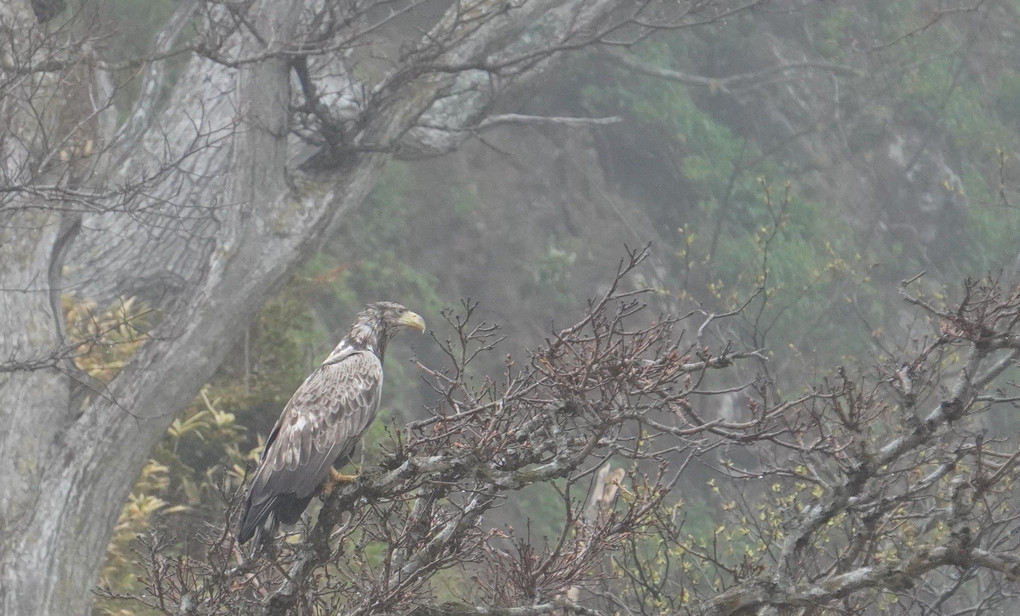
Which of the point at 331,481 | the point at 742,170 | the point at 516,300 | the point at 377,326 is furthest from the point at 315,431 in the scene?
the point at 742,170

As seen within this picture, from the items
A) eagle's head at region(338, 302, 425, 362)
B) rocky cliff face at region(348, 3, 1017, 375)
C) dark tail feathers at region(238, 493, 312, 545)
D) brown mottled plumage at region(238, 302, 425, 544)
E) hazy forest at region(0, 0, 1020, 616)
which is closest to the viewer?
hazy forest at region(0, 0, 1020, 616)

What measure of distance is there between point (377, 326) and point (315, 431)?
109 centimetres

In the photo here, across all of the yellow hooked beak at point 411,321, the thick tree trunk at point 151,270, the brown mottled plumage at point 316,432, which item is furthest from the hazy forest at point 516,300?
the yellow hooked beak at point 411,321

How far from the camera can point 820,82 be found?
20.5m

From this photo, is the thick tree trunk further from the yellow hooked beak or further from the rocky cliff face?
the rocky cliff face

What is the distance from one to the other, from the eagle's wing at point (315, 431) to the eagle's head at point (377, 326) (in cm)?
25

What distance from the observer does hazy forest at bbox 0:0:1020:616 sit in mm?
4430

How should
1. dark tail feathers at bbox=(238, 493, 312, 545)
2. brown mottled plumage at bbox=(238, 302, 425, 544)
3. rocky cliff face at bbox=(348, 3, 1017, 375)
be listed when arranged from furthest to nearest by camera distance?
rocky cliff face at bbox=(348, 3, 1017, 375) < brown mottled plumage at bbox=(238, 302, 425, 544) < dark tail feathers at bbox=(238, 493, 312, 545)

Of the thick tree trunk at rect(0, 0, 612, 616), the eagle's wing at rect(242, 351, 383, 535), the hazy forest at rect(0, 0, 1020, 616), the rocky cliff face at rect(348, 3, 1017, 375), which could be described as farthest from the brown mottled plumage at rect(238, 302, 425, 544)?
the rocky cliff face at rect(348, 3, 1017, 375)

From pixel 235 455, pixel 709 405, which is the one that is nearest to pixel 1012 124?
pixel 709 405

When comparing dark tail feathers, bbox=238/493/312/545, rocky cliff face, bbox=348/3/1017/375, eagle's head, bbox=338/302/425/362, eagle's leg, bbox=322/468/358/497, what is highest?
rocky cliff face, bbox=348/3/1017/375

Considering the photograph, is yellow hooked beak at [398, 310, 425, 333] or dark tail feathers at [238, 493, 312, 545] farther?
yellow hooked beak at [398, 310, 425, 333]

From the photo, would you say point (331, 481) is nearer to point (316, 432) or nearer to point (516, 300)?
point (316, 432)

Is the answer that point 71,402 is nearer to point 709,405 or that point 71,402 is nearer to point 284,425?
point 284,425
